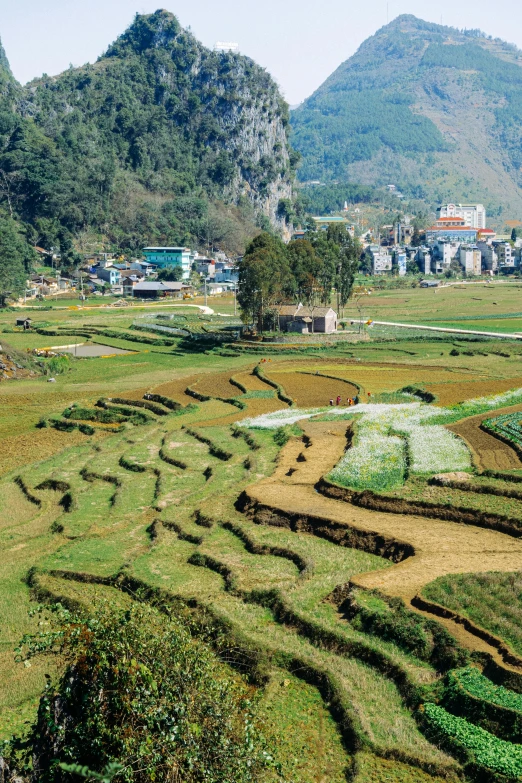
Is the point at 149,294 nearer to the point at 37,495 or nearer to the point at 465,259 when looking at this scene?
the point at 465,259

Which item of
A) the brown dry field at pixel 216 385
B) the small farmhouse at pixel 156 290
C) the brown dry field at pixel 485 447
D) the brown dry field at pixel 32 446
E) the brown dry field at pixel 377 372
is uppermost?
the small farmhouse at pixel 156 290

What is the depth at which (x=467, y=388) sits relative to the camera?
53.7 meters

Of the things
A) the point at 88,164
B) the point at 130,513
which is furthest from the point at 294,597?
the point at 88,164

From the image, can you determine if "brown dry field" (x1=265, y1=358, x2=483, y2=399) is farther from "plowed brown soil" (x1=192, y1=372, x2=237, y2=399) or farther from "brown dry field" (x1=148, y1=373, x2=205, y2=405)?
"brown dry field" (x1=148, y1=373, x2=205, y2=405)

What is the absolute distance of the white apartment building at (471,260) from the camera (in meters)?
193

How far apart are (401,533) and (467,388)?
27.8 meters

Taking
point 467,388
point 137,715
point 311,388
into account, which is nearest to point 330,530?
point 137,715

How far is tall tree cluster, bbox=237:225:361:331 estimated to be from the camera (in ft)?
273

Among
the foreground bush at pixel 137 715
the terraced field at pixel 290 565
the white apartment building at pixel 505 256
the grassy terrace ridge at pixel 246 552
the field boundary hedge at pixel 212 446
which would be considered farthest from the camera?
the white apartment building at pixel 505 256

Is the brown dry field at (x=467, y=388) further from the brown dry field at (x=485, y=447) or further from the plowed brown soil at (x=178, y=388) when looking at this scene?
the plowed brown soil at (x=178, y=388)

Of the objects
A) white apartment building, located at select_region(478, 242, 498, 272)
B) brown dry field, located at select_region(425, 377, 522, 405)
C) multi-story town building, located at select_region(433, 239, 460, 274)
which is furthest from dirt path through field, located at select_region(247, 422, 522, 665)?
white apartment building, located at select_region(478, 242, 498, 272)

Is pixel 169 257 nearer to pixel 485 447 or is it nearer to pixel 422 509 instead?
pixel 485 447

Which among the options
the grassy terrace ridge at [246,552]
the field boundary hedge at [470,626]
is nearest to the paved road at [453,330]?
the grassy terrace ridge at [246,552]

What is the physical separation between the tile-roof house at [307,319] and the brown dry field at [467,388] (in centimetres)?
2911
